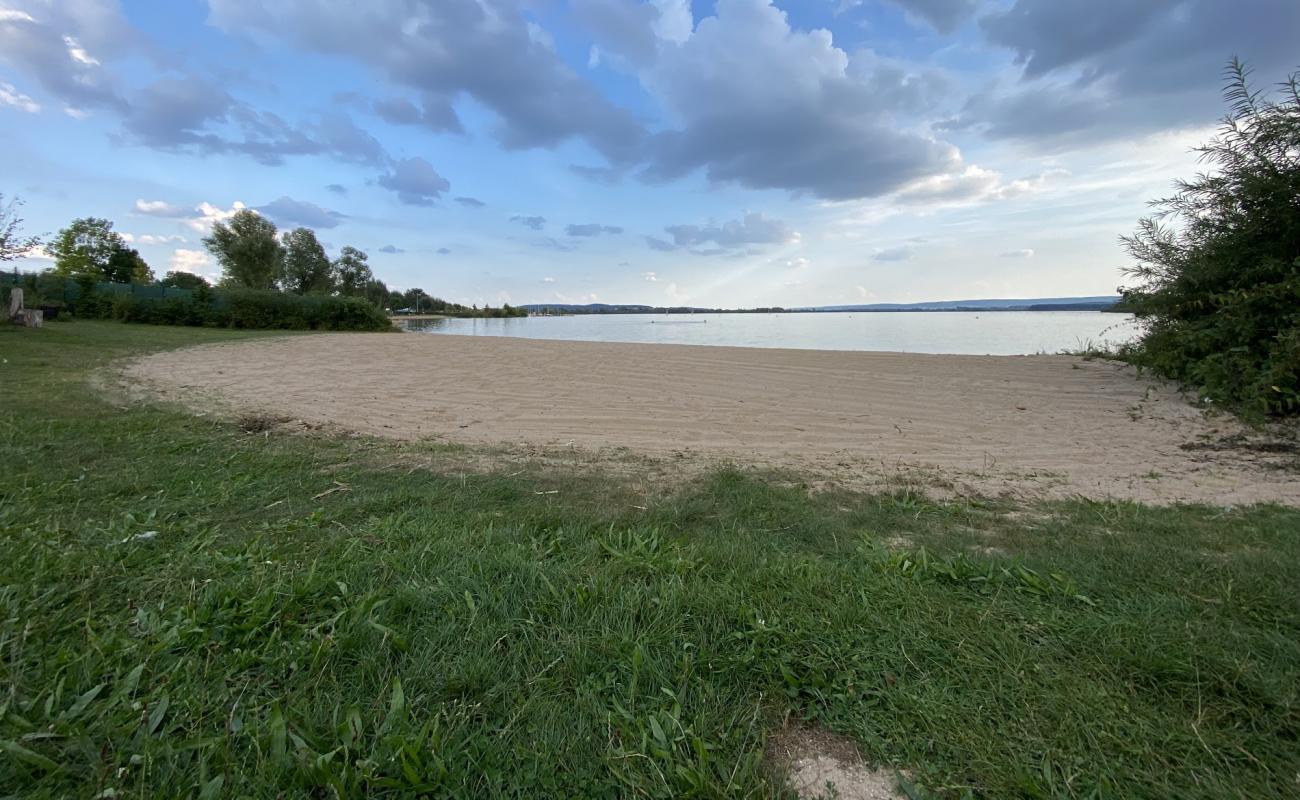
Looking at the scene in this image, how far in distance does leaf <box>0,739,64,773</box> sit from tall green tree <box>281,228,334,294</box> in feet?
213

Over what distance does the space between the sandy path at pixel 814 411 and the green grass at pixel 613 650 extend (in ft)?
5.84

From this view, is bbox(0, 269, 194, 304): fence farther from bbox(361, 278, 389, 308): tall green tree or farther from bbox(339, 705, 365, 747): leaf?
bbox(361, 278, 389, 308): tall green tree

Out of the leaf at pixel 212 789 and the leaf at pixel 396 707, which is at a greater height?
the leaf at pixel 396 707

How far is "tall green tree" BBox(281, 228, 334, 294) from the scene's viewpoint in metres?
55.8

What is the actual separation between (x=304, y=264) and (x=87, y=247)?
18668 millimetres

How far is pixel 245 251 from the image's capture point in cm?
4672

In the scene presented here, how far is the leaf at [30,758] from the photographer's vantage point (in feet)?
4.42

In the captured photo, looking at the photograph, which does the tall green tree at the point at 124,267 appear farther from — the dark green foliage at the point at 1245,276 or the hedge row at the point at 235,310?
the dark green foliage at the point at 1245,276

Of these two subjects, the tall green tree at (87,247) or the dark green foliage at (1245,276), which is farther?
the tall green tree at (87,247)

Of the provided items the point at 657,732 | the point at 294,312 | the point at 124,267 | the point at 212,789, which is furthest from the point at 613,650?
the point at 124,267

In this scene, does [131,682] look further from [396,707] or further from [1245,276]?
[1245,276]

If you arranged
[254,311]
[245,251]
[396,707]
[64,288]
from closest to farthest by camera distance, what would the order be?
[396,707] → [64,288] → [254,311] → [245,251]

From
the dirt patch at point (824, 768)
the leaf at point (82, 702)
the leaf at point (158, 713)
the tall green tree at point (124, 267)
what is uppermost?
the tall green tree at point (124, 267)

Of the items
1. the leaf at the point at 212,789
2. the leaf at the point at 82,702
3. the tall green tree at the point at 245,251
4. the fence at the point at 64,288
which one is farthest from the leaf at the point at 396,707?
the tall green tree at the point at 245,251
